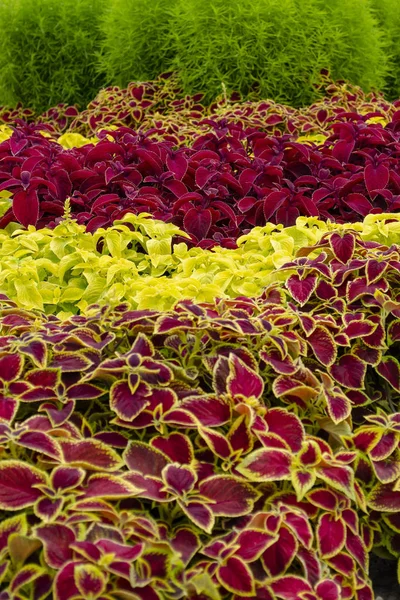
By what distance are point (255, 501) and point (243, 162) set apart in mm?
1894

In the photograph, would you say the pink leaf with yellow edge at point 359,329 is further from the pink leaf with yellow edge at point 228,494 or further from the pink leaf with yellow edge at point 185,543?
the pink leaf with yellow edge at point 185,543

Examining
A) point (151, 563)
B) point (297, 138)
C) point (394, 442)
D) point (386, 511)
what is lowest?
point (297, 138)

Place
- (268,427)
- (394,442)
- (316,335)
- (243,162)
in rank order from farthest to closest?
(243,162) < (316,335) < (394,442) < (268,427)

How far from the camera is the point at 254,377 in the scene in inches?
66.6

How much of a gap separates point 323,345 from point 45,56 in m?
5.14

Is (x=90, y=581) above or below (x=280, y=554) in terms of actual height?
above

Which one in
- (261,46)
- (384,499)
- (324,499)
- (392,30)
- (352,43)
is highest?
(324,499)

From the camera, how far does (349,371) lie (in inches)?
77.7

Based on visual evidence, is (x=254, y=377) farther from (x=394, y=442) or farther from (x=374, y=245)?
(x=374, y=245)

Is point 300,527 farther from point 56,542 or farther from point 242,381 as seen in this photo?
point 56,542

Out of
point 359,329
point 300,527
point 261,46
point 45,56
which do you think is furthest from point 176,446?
point 45,56

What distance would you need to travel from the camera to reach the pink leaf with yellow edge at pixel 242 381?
166cm

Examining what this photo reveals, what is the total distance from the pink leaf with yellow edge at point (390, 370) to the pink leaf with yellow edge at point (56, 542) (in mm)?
924

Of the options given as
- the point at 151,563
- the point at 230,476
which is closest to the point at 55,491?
the point at 151,563
